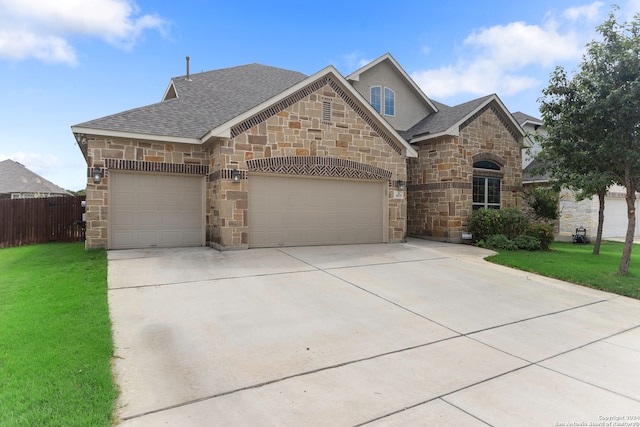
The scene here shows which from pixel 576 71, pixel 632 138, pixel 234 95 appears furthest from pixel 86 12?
pixel 632 138

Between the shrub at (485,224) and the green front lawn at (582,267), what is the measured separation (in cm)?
153

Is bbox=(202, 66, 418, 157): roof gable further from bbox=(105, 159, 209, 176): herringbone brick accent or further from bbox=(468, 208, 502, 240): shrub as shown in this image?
bbox=(468, 208, 502, 240): shrub

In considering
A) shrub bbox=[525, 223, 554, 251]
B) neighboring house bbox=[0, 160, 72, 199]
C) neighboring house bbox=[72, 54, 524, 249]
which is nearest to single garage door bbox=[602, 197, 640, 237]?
shrub bbox=[525, 223, 554, 251]

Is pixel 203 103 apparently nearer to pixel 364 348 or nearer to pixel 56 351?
pixel 56 351

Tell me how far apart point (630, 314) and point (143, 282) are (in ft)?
28.8

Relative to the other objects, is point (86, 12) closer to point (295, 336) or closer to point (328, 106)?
point (328, 106)

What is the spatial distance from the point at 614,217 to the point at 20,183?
3890 centimetres

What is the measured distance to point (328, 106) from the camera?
11.7m

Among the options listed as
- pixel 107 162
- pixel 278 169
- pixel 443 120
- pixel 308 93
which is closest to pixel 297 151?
pixel 278 169

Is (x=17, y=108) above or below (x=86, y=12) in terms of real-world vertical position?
below

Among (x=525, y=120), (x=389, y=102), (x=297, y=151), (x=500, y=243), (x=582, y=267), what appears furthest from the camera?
(x=525, y=120)

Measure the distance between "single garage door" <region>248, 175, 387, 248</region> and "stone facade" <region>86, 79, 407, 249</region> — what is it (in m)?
0.34

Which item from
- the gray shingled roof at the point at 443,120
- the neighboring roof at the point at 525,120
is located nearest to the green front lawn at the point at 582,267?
the gray shingled roof at the point at 443,120

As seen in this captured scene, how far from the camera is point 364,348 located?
4.31 metres
